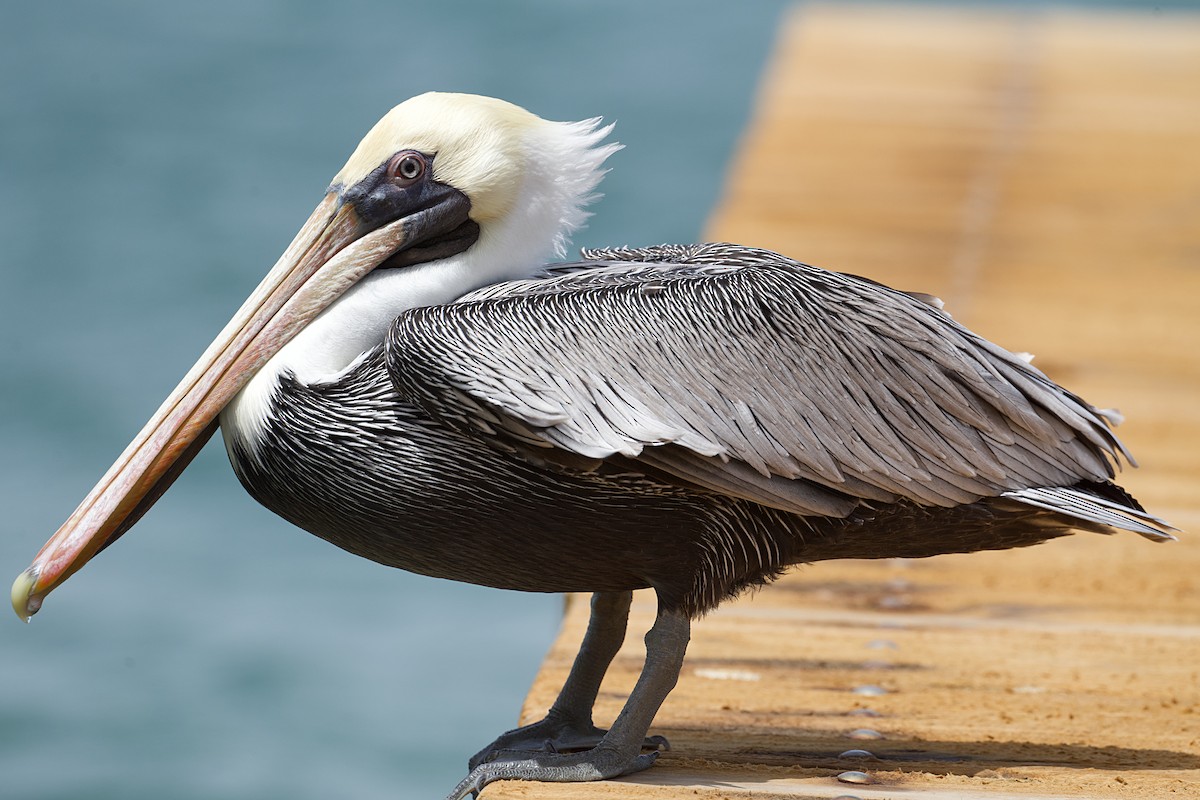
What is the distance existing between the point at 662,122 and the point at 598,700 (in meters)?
13.6

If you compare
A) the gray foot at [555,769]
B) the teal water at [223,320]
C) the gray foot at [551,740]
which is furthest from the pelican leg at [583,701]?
the teal water at [223,320]

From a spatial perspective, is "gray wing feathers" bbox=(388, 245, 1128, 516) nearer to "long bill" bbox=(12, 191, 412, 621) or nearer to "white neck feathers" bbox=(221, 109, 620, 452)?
"white neck feathers" bbox=(221, 109, 620, 452)

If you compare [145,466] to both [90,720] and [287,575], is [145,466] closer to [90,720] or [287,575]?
[90,720]

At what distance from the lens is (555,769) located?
9.03 ft

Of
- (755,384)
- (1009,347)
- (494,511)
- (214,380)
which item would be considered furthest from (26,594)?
(1009,347)

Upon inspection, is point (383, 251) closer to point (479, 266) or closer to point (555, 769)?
point (479, 266)

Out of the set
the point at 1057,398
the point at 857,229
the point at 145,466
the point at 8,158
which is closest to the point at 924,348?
the point at 1057,398

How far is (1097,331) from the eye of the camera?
18.4 ft

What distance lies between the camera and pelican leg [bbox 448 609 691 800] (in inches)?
107

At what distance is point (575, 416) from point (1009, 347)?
127 inches

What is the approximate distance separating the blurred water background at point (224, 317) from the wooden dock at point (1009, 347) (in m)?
2.93

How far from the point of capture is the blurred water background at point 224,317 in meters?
7.88

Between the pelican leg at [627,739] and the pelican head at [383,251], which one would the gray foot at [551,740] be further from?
the pelican head at [383,251]

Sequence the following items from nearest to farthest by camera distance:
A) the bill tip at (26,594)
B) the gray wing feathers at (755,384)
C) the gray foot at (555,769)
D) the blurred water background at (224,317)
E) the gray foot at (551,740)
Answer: the gray wing feathers at (755,384), the bill tip at (26,594), the gray foot at (555,769), the gray foot at (551,740), the blurred water background at (224,317)
